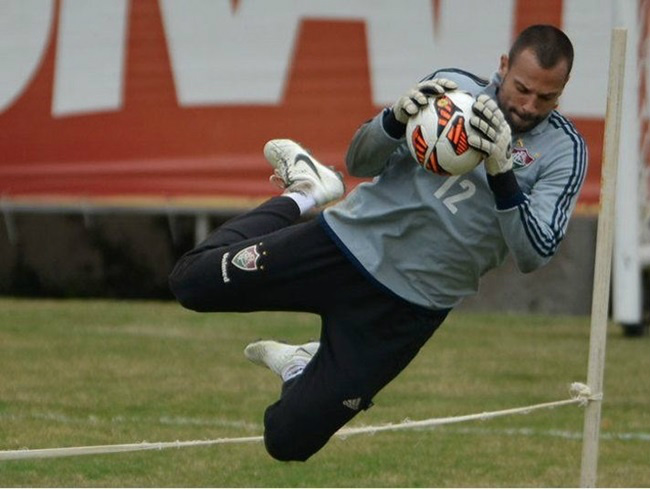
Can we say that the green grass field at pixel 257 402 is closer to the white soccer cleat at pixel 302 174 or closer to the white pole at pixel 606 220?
the white pole at pixel 606 220

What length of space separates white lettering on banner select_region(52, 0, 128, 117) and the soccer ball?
10368 mm

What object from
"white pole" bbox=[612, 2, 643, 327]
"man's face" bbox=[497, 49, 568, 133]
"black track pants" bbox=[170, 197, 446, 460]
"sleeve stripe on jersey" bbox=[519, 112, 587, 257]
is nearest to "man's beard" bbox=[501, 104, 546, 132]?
"man's face" bbox=[497, 49, 568, 133]

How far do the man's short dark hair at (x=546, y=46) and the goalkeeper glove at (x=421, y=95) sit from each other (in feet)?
1.14

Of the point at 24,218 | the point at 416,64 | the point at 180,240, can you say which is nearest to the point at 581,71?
the point at 416,64

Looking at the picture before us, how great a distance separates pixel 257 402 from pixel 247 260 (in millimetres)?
4001

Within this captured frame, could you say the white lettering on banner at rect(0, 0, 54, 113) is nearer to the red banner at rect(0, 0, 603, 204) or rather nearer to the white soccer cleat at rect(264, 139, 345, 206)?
the red banner at rect(0, 0, 603, 204)

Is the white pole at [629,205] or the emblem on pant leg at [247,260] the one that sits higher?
the emblem on pant leg at [247,260]

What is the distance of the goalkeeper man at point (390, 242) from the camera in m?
7.11

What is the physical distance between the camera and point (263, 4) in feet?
55.5

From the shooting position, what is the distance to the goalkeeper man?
7113 millimetres

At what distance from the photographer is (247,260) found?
7574mm

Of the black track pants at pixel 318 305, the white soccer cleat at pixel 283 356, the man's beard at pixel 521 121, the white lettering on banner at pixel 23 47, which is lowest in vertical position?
the white lettering on banner at pixel 23 47

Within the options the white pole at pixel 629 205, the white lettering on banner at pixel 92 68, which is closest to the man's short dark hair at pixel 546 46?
the white pole at pixel 629 205

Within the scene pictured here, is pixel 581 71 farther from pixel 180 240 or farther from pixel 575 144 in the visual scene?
pixel 575 144
